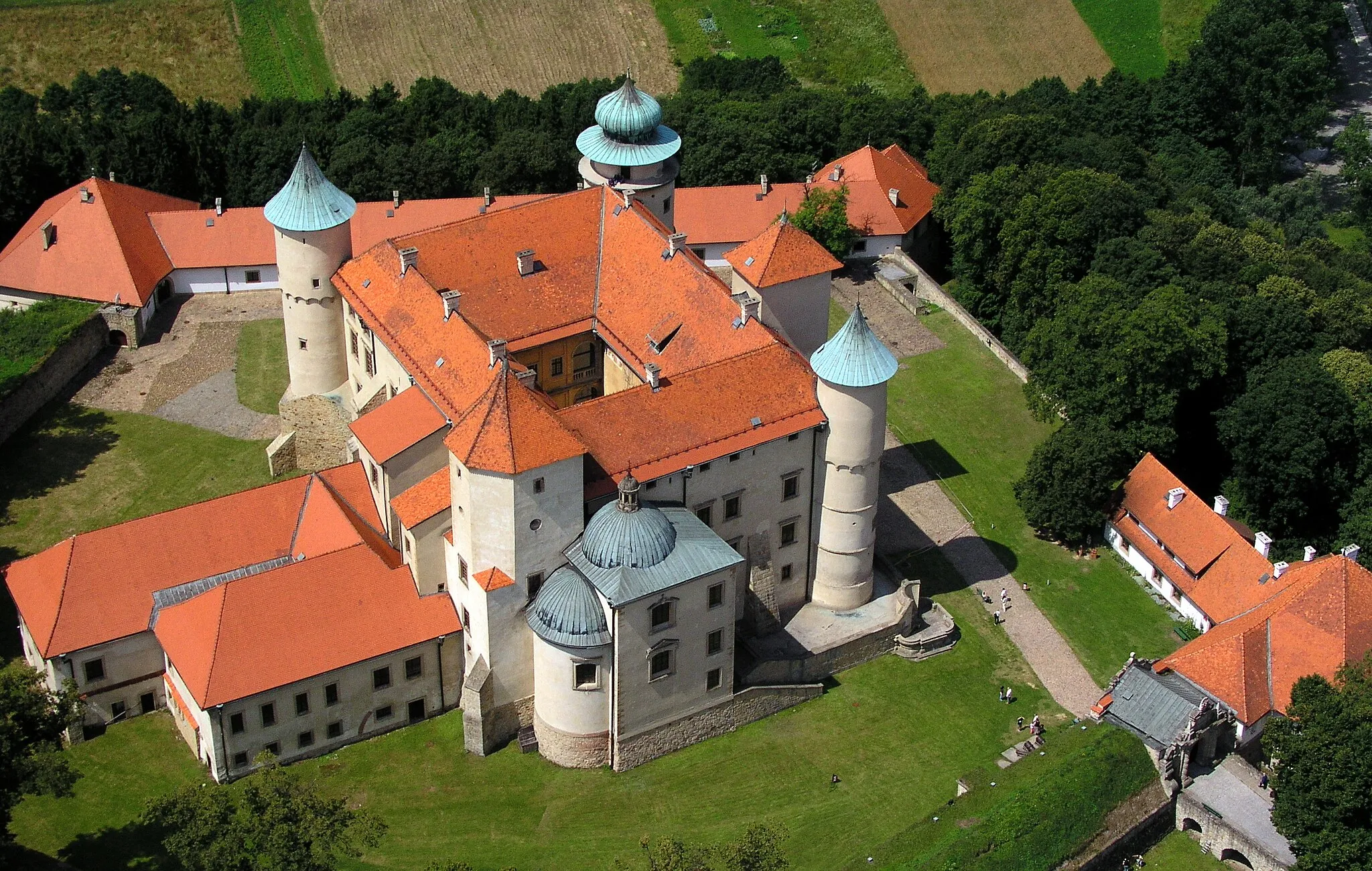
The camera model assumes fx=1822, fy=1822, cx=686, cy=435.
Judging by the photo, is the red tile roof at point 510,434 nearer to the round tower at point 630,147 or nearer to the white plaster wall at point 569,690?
the white plaster wall at point 569,690

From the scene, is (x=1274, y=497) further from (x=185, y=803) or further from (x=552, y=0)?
(x=552, y=0)

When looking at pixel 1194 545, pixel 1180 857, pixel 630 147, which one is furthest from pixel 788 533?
pixel 630 147

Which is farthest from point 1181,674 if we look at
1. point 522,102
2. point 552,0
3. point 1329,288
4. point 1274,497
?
point 552,0

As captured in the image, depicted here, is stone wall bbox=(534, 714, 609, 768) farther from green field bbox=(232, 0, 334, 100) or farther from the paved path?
green field bbox=(232, 0, 334, 100)

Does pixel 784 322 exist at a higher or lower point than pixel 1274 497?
higher

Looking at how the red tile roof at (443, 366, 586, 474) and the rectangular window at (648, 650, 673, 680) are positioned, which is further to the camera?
the rectangular window at (648, 650, 673, 680)

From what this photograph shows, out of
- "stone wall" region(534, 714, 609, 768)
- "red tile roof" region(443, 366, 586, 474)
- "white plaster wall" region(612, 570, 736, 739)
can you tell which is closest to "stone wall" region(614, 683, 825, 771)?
"white plaster wall" region(612, 570, 736, 739)
